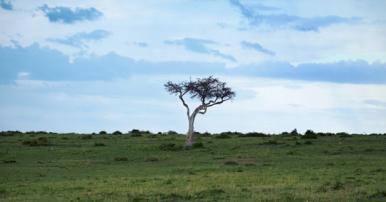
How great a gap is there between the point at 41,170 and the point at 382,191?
19261 mm

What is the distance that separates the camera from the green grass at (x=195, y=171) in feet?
71.8

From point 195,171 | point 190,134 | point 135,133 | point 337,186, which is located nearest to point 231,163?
point 195,171

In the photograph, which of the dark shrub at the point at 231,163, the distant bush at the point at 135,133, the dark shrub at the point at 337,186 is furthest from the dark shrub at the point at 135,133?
the dark shrub at the point at 337,186

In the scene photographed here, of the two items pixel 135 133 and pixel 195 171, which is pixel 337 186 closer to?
pixel 195 171

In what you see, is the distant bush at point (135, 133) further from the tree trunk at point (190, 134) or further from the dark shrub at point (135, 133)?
the tree trunk at point (190, 134)

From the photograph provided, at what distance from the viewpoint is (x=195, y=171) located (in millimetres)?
31781

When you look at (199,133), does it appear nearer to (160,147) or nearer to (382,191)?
(160,147)

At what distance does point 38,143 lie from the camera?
166ft

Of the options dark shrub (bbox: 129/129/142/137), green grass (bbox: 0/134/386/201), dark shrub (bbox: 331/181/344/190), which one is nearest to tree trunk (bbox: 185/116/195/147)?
green grass (bbox: 0/134/386/201)

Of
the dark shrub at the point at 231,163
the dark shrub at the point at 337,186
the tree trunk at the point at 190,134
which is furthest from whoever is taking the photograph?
A: the tree trunk at the point at 190,134

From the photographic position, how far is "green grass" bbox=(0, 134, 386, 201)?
71.8ft

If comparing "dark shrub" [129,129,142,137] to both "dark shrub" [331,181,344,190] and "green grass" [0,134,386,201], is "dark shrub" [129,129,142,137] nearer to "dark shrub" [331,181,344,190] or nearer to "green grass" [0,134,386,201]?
"green grass" [0,134,386,201]

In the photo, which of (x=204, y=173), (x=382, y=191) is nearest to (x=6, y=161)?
(x=204, y=173)

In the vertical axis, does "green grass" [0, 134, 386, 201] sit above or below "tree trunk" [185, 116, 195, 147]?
below
